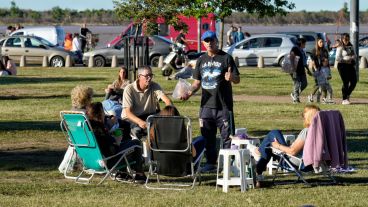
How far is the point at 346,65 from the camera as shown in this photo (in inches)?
1069

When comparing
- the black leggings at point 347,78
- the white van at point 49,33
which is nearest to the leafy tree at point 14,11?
the white van at point 49,33

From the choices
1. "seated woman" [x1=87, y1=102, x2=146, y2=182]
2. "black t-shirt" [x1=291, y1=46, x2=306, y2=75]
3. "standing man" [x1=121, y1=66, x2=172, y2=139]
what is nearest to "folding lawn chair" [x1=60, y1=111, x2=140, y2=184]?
"seated woman" [x1=87, y1=102, x2=146, y2=182]

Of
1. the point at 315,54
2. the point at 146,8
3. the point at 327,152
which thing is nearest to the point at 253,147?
the point at 327,152

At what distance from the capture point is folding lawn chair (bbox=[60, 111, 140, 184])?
44.3 ft

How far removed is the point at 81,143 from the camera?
13672mm

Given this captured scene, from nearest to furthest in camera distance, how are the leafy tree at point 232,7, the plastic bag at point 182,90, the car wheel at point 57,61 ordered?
the plastic bag at point 182,90 < the leafy tree at point 232,7 < the car wheel at point 57,61

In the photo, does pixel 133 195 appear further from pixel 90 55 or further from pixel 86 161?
pixel 90 55

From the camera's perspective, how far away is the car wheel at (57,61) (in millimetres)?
46156

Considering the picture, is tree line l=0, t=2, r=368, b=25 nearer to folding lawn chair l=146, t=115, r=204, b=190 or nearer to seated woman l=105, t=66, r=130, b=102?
seated woman l=105, t=66, r=130, b=102

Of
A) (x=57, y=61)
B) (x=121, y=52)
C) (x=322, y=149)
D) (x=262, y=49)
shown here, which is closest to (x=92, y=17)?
(x=57, y=61)

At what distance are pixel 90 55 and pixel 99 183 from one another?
32018mm

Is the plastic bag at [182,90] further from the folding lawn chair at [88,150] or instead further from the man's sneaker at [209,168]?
the folding lawn chair at [88,150]

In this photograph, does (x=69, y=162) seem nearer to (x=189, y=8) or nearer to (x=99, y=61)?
(x=189, y=8)

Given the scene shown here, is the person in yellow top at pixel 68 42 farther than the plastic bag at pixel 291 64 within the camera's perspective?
Yes
